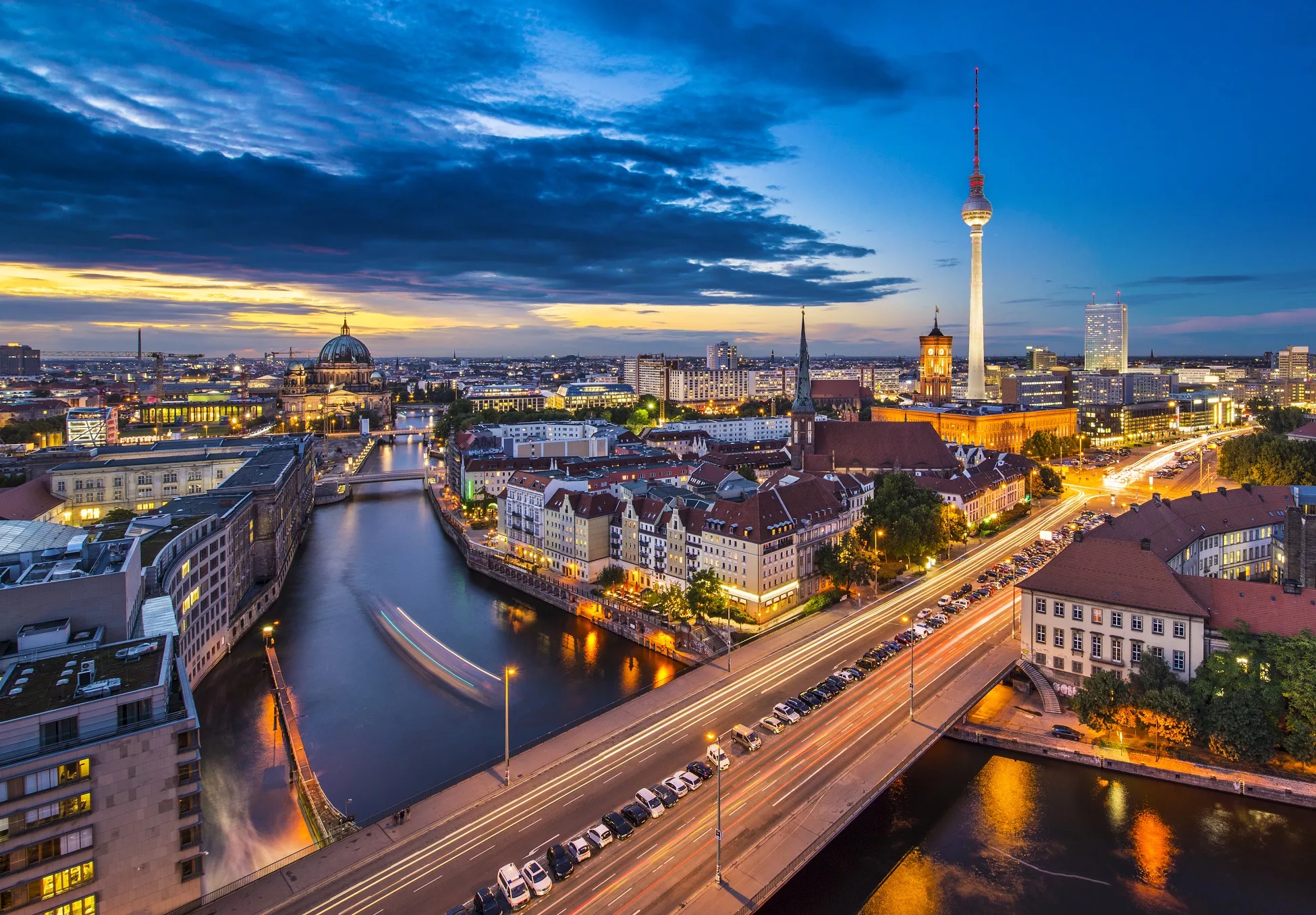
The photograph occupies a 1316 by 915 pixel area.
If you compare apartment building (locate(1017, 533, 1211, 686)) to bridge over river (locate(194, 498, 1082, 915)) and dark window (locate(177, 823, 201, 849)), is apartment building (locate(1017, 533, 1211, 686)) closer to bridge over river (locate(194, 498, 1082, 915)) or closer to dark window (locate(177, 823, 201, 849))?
bridge over river (locate(194, 498, 1082, 915))

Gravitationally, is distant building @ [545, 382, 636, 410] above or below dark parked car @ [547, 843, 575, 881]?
above

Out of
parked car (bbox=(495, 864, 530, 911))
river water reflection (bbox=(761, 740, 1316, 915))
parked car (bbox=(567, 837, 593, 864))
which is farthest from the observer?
river water reflection (bbox=(761, 740, 1316, 915))

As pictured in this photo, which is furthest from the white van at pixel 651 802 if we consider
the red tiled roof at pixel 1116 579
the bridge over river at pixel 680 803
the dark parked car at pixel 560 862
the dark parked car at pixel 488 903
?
the red tiled roof at pixel 1116 579

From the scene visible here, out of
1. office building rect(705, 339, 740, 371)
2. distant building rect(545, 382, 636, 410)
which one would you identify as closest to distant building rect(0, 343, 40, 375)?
distant building rect(545, 382, 636, 410)

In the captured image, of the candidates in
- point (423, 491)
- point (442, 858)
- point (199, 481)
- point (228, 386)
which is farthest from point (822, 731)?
point (228, 386)

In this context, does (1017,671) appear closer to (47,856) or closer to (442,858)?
(442,858)
